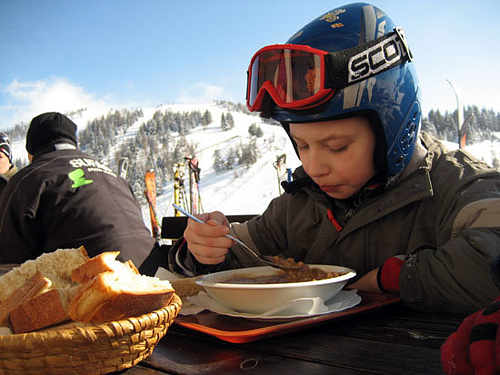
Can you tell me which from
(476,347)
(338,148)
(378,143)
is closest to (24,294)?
(476,347)

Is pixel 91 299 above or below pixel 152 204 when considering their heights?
above

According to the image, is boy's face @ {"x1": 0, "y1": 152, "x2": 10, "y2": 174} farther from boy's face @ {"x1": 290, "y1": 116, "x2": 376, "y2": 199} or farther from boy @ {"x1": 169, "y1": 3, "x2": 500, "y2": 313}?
boy's face @ {"x1": 290, "y1": 116, "x2": 376, "y2": 199}

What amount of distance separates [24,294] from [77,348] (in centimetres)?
30

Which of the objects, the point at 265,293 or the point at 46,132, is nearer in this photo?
the point at 265,293

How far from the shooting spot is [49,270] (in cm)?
99

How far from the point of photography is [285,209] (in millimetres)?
1858

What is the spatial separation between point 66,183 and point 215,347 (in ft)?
6.78

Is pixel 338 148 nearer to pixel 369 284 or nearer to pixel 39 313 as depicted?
pixel 369 284

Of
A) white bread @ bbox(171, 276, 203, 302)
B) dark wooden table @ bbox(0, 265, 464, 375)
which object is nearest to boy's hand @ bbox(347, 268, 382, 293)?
dark wooden table @ bbox(0, 265, 464, 375)

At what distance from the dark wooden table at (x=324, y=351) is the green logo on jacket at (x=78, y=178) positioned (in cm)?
187

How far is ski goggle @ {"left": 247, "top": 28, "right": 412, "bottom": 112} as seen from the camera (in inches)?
49.8

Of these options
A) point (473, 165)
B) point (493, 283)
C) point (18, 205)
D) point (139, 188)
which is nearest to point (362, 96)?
point (473, 165)

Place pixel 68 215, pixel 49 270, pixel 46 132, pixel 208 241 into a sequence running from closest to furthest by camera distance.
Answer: pixel 49 270 → pixel 208 241 → pixel 68 215 → pixel 46 132

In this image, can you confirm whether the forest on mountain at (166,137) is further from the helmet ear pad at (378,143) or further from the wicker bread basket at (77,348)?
the wicker bread basket at (77,348)
